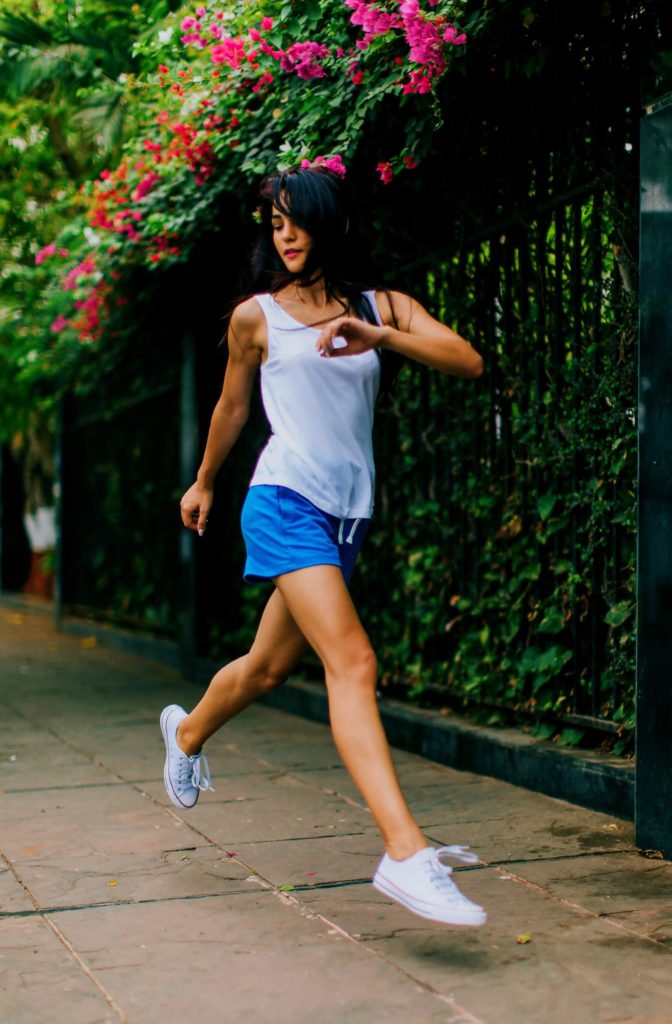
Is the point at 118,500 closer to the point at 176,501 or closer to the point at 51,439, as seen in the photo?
the point at 176,501

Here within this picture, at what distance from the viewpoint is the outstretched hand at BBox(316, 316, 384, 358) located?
10.3 ft

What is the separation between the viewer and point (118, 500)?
1168 centimetres

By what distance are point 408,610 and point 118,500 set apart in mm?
5808

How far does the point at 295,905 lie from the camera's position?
3.64 metres

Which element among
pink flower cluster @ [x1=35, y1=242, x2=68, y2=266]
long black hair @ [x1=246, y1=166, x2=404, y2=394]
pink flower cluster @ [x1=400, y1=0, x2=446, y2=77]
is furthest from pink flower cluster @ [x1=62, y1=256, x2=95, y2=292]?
long black hair @ [x1=246, y1=166, x2=404, y2=394]

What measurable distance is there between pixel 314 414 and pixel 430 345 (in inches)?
14.7

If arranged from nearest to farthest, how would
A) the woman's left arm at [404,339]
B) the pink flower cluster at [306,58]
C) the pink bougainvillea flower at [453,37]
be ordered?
the woman's left arm at [404,339]
the pink bougainvillea flower at [453,37]
the pink flower cluster at [306,58]

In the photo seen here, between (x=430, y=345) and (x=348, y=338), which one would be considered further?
(x=430, y=345)

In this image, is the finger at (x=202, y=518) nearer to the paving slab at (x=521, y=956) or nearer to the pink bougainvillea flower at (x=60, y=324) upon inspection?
the paving slab at (x=521, y=956)

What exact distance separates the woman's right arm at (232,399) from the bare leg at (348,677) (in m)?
0.56

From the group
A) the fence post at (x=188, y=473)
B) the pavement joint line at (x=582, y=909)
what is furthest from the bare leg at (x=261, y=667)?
the fence post at (x=188, y=473)

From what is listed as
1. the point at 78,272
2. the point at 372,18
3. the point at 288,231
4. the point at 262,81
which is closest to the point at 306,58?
the point at 262,81

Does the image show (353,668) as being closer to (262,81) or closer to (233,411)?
(233,411)

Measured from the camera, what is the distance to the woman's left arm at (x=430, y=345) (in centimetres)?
328
